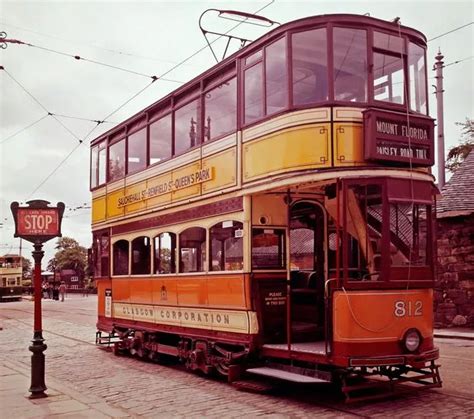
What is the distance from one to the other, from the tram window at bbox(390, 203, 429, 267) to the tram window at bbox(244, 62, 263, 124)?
2.57m

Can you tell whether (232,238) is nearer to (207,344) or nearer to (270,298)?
(270,298)

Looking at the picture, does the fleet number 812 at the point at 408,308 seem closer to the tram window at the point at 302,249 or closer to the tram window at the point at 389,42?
the tram window at the point at 302,249

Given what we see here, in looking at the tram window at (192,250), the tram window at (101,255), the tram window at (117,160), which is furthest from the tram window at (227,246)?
the tram window at (101,255)

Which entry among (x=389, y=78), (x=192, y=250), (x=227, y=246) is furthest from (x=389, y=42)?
(x=192, y=250)

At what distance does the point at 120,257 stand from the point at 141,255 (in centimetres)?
129

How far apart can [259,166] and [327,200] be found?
1.24 m

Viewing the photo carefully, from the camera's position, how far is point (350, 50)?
9.65m

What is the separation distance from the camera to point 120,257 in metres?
15.7

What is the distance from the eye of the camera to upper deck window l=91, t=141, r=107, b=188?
16.9m

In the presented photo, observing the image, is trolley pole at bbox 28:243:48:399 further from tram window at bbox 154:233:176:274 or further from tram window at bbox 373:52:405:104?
tram window at bbox 373:52:405:104

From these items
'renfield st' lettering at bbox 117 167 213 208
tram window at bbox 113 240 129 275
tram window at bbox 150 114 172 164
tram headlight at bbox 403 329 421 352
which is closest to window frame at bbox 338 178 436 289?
tram headlight at bbox 403 329 421 352

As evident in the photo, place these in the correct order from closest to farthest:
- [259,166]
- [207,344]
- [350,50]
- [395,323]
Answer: [395,323] < [350,50] < [259,166] < [207,344]

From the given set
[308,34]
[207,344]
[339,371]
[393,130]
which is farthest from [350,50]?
[207,344]

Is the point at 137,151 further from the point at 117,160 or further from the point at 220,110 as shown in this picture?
the point at 220,110
